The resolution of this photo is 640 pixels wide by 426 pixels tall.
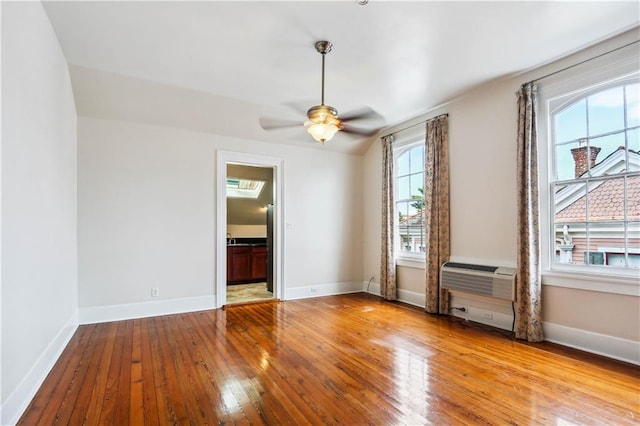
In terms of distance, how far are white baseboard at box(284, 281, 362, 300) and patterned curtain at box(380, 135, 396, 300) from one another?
722 millimetres

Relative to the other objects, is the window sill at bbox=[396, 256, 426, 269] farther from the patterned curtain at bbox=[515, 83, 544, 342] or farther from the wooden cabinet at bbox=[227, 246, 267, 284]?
the wooden cabinet at bbox=[227, 246, 267, 284]

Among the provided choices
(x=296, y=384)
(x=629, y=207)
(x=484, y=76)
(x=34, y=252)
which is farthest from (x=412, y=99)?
(x=34, y=252)

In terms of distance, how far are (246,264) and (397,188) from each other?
3719 millimetres

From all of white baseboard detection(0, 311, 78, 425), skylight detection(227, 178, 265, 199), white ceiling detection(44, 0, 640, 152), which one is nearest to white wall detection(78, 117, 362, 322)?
white ceiling detection(44, 0, 640, 152)

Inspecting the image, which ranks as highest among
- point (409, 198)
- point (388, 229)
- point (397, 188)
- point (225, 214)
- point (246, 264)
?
point (397, 188)

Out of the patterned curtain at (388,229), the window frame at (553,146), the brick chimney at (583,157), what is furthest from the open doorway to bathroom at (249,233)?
the brick chimney at (583,157)

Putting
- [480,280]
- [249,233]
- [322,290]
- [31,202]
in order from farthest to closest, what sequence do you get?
1. [249,233]
2. [322,290]
3. [480,280]
4. [31,202]

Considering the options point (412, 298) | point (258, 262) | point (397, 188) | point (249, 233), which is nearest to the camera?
point (412, 298)

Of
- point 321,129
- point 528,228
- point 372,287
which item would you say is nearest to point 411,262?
point 372,287

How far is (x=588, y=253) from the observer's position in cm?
329

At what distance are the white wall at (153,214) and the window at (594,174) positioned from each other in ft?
12.1

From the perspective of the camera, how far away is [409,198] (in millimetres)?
5398

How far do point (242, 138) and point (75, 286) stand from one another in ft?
9.99

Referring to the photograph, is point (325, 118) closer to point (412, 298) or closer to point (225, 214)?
point (225, 214)
